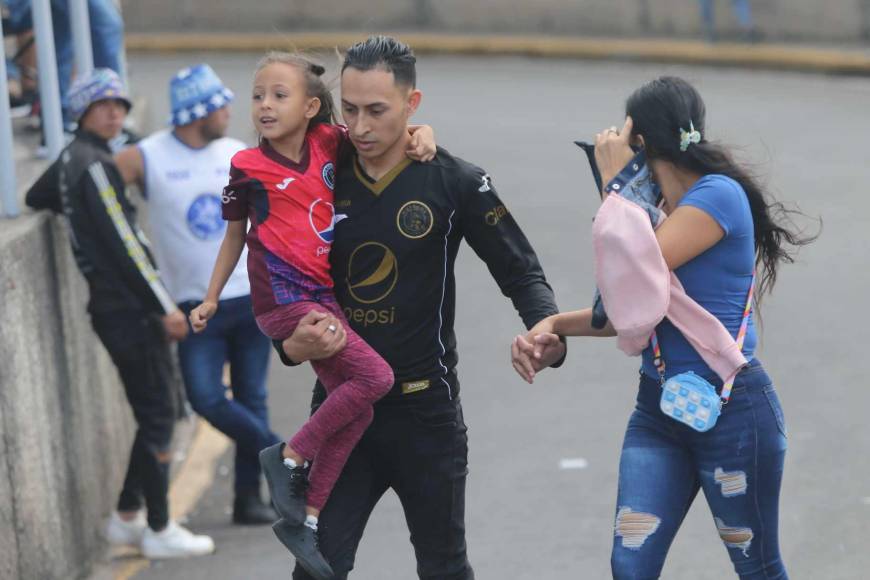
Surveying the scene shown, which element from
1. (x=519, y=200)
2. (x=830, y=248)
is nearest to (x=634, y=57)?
(x=519, y=200)

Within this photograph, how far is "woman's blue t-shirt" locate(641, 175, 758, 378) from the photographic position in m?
4.64

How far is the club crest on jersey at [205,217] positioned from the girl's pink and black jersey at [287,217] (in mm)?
2418

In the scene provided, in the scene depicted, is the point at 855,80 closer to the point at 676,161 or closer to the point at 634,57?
the point at 634,57

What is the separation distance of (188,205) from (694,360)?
10.5 feet

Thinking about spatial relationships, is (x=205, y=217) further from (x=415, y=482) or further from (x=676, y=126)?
(x=676, y=126)

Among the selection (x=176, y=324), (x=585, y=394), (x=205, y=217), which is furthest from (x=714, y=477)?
(x=585, y=394)

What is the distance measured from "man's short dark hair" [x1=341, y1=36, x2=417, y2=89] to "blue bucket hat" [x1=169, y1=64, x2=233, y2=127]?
2.57 metres

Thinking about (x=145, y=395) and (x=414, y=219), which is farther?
(x=145, y=395)

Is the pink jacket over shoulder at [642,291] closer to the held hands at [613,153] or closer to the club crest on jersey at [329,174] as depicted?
the held hands at [613,153]

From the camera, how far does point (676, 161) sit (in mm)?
4715

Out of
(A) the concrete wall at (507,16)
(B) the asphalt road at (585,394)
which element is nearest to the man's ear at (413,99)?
(B) the asphalt road at (585,394)

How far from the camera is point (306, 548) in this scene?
4.85m

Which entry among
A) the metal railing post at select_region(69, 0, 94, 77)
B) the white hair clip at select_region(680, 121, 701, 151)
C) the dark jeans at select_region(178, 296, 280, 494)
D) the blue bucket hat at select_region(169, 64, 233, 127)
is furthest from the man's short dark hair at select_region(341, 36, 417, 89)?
the metal railing post at select_region(69, 0, 94, 77)

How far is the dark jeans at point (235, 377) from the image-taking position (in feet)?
23.9
